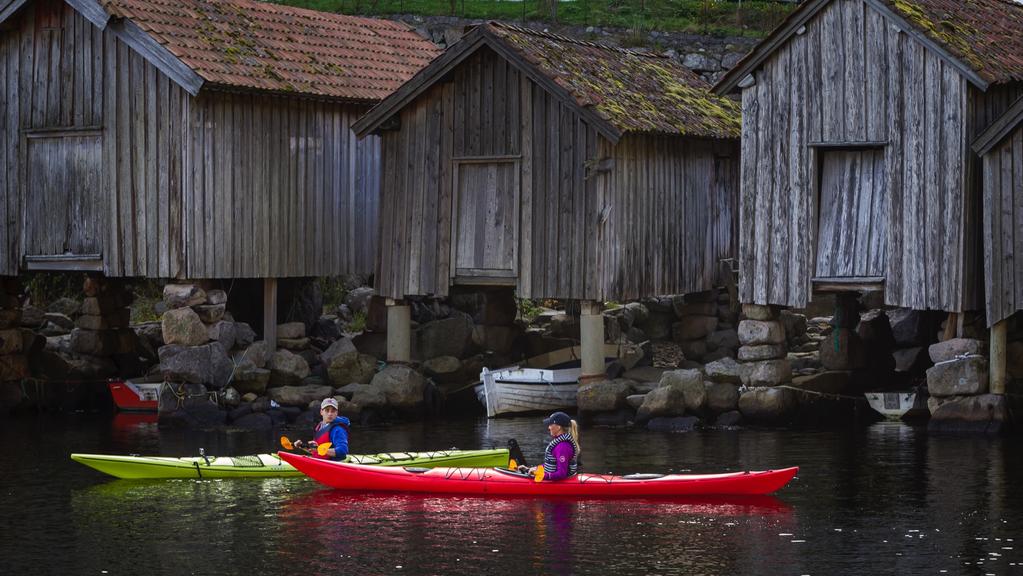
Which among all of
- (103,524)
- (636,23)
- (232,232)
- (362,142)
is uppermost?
(636,23)

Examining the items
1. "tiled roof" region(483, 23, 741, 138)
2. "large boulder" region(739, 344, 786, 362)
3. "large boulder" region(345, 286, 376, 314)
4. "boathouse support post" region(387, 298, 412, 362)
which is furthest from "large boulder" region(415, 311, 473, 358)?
"large boulder" region(739, 344, 786, 362)

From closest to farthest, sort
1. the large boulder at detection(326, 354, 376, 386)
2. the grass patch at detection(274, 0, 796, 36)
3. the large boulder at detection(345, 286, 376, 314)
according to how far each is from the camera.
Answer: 1. the large boulder at detection(326, 354, 376, 386)
2. the large boulder at detection(345, 286, 376, 314)
3. the grass patch at detection(274, 0, 796, 36)

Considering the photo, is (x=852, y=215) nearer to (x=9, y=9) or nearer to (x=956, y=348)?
(x=956, y=348)

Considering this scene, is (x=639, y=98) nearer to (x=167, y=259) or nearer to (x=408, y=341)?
(x=408, y=341)

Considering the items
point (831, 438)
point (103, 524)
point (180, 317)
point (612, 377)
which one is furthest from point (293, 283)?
point (103, 524)

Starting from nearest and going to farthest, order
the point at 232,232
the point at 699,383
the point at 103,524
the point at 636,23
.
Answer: the point at 103,524 → the point at 699,383 → the point at 232,232 → the point at 636,23

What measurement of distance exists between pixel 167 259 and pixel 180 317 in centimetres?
115

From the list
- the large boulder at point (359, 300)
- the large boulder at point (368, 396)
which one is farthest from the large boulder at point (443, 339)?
the large boulder at point (359, 300)

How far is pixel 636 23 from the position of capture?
1903 inches

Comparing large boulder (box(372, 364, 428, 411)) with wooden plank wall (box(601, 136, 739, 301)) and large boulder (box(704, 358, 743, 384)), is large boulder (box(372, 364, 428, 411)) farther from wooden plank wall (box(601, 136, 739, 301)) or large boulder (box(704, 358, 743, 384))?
large boulder (box(704, 358, 743, 384))

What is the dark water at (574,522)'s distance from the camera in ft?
57.1

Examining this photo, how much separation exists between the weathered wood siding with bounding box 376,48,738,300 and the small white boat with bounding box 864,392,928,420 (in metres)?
4.72

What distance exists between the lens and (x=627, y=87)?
31.5m

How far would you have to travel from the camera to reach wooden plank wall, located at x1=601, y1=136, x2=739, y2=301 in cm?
3005
